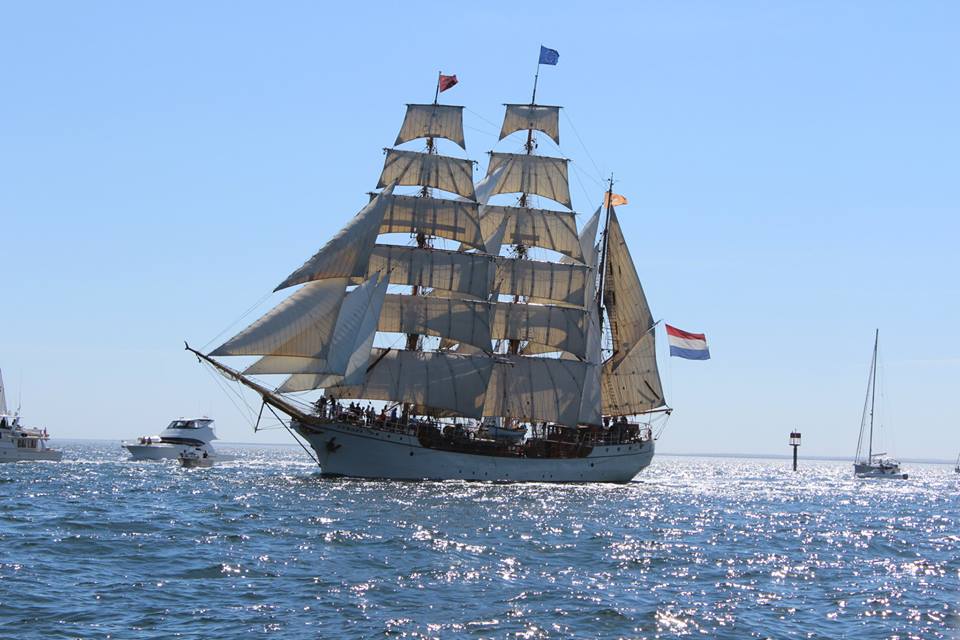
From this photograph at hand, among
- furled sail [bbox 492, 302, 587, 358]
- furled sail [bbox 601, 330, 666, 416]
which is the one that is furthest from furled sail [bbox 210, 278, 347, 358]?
furled sail [bbox 601, 330, 666, 416]

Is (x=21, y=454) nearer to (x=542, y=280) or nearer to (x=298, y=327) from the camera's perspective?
(x=298, y=327)

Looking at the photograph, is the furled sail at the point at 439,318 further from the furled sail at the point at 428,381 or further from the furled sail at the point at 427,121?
the furled sail at the point at 427,121

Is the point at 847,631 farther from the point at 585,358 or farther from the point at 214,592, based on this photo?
the point at 585,358

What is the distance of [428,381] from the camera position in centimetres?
8156

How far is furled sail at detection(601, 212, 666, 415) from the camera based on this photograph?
3637 inches

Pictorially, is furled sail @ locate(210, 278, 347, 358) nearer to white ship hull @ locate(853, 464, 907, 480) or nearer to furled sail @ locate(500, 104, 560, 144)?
furled sail @ locate(500, 104, 560, 144)

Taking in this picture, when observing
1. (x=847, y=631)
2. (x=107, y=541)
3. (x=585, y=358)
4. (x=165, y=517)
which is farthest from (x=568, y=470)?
(x=847, y=631)

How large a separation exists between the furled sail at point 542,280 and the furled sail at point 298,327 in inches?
663

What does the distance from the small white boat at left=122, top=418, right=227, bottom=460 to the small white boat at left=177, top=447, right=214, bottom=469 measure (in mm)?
6144

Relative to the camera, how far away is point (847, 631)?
27.4 meters

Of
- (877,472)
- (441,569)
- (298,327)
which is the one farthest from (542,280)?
(877,472)

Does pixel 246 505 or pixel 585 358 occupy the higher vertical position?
pixel 585 358

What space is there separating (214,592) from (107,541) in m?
9.90

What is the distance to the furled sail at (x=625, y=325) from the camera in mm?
92375
